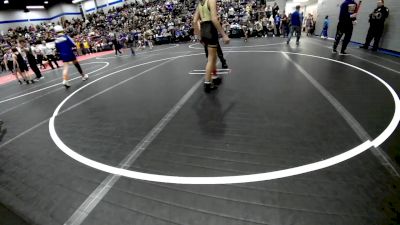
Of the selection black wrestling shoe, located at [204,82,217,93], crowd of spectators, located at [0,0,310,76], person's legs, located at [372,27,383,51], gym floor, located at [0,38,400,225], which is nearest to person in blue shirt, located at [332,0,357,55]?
person's legs, located at [372,27,383,51]

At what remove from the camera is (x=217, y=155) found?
2.55m

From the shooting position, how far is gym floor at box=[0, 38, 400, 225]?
1.83m

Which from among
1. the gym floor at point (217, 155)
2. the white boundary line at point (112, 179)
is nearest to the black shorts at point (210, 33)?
the gym floor at point (217, 155)

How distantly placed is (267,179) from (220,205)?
51cm

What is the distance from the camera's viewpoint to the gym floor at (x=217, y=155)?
6.00 ft

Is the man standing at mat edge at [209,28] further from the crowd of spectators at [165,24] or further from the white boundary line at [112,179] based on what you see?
the crowd of spectators at [165,24]

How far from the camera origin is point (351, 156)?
2.28m

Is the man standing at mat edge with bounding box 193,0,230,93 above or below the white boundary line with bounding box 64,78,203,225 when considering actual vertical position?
Answer: above

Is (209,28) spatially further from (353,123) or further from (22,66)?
(22,66)

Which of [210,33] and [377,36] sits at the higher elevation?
[210,33]

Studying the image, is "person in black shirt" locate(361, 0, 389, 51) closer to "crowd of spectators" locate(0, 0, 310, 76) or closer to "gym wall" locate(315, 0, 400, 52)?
"gym wall" locate(315, 0, 400, 52)

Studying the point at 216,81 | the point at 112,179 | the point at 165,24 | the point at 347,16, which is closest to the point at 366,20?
the point at 347,16

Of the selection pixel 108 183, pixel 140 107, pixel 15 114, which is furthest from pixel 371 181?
pixel 15 114

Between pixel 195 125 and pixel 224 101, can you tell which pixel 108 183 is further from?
pixel 224 101
